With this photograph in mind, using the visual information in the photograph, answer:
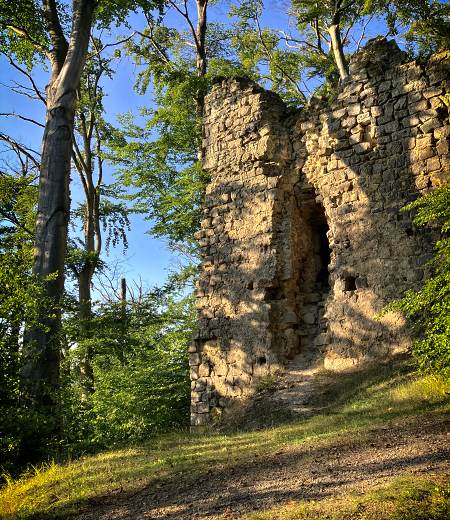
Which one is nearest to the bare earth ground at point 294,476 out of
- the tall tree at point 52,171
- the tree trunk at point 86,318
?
the tall tree at point 52,171

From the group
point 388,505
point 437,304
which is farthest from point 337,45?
point 388,505

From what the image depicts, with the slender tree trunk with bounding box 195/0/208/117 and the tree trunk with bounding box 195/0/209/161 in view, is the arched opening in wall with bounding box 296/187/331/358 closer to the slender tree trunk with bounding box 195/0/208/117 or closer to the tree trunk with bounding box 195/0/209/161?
the tree trunk with bounding box 195/0/209/161

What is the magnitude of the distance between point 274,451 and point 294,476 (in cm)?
112

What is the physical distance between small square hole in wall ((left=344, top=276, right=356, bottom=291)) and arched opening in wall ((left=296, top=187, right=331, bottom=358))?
2.10ft

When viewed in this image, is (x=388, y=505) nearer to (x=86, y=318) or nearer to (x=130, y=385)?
(x=130, y=385)

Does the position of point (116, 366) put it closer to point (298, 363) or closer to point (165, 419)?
point (165, 419)

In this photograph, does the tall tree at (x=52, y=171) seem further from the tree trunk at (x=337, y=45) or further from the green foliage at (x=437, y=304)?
the tree trunk at (x=337, y=45)

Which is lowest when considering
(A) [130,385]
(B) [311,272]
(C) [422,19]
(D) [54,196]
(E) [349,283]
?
(A) [130,385]

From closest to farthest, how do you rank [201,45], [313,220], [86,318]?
[313,220]
[86,318]
[201,45]

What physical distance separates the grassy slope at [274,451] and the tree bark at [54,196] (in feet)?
4.75

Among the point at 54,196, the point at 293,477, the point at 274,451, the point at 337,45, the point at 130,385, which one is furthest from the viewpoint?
the point at 337,45

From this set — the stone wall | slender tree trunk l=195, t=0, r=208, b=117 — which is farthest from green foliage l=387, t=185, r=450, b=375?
slender tree trunk l=195, t=0, r=208, b=117

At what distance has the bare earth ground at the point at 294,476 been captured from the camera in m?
3.51

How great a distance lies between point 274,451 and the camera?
5.11m
